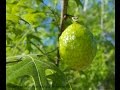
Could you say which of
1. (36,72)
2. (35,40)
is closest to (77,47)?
(36,72)

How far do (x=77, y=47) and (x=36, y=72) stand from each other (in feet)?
0.54

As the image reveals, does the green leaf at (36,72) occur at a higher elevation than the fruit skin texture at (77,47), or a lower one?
lower

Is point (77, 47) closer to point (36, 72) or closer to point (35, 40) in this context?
point (36, 72)

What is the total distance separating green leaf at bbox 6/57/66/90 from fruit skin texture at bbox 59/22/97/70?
62mm

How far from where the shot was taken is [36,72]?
1.48 m

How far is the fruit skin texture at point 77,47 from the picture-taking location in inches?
59.5

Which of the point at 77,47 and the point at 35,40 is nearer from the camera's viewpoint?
the point at 77,47

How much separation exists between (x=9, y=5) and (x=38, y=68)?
2.95ft

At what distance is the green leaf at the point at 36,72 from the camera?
4.66 ft

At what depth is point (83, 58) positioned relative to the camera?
4.98ft

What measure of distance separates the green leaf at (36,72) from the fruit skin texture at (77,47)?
6 cm
